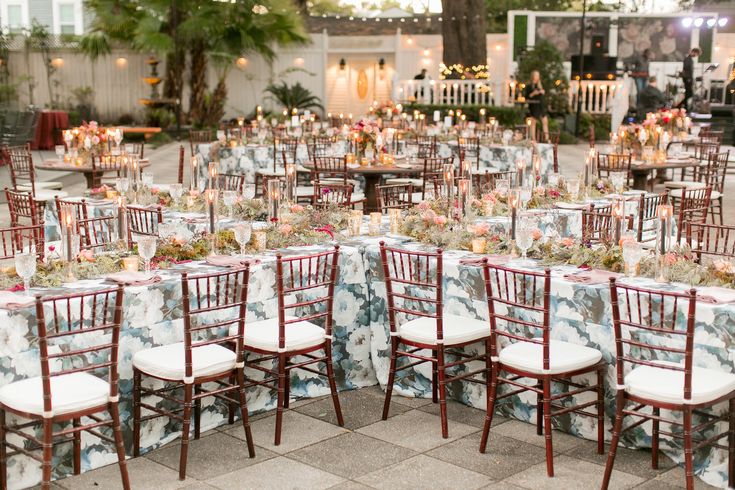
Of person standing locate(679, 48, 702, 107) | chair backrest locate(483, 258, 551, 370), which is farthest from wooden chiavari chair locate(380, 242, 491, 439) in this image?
person standing locate(679, 48, 702, 107)

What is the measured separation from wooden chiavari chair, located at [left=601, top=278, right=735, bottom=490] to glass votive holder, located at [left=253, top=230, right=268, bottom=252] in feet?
7.11

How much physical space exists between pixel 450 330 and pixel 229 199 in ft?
7.93

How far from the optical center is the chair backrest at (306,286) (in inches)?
213

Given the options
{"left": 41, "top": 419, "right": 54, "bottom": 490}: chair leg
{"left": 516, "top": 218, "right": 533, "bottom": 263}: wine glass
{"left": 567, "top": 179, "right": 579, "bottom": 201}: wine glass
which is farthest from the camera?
{"left": 567, "top": 179, "right": 579, "bottom": 201}: wine glass

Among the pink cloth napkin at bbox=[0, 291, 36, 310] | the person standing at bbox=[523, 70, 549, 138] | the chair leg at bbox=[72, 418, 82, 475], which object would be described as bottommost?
the chair leg at bbox=[72, 418, 82, 475]

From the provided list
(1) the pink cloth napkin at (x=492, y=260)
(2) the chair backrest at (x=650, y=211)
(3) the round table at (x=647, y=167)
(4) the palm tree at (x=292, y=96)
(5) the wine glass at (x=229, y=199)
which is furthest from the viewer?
(4) the palm tree at (x=292, y=96)

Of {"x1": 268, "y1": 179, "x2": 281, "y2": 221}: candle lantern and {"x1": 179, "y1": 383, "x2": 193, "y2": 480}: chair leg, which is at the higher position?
{"x1": 268, "y1": 179, "x2": 281, "y2": 221}: candle lantern

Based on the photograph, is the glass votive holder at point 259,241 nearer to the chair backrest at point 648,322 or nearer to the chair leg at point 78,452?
the chair leg at point 78,452

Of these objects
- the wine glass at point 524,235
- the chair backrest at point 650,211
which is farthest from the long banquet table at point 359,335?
the chair backrest at point 650,211

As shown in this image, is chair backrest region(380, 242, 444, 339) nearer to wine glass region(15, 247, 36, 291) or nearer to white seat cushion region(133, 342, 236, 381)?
white seat cushion region(133, 342, 236, 381)

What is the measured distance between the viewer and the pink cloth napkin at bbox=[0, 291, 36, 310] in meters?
4.83

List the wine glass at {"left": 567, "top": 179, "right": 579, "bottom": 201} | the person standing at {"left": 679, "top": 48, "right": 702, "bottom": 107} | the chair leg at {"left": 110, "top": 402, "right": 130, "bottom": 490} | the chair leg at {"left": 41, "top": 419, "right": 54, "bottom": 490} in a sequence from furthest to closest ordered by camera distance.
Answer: the person standing at {"left": 679, "top": 48, "right": 702, "bottom": 107}, the wine glass at {"left": 567, "top": 179, "right": 579, "bottom": 201}, the chair leg at {"left": 110, "top": 402, "right": 130, "bottom": 490}, the chair leg at {"left": 41, "top": 419, "right": 54, "bottom": 490}

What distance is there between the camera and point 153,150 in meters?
21.4

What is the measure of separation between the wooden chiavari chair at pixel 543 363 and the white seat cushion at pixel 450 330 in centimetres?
13
